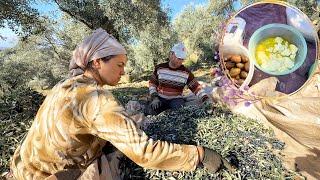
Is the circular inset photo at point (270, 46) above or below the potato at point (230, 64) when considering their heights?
above

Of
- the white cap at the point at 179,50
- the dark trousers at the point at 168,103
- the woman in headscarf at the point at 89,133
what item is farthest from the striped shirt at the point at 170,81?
the woman in headscarf at the point at 89,133

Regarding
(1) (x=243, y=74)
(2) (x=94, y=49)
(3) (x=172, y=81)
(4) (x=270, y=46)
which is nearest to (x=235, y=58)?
(1) (x=243, y=74)

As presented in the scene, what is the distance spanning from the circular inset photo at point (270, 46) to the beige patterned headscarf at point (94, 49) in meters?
2.09

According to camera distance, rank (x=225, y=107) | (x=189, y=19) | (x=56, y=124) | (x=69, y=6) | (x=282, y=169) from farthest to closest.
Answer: (x=189, y=19) < (x=69, y=6) < (x=225, y=107) < (x=282, y=169) < (x=56, y=124)

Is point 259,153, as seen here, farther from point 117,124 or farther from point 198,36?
point 198,36

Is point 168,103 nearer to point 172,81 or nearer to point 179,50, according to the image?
point 172,81

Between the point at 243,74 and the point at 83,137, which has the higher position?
the point at 243,74

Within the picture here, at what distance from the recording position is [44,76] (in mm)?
29062

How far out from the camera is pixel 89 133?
286 centimetres

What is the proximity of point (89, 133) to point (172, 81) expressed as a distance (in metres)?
5.02

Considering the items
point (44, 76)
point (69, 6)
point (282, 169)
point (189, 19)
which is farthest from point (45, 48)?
point (282, 169)

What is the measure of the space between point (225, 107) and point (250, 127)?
1.05 meters

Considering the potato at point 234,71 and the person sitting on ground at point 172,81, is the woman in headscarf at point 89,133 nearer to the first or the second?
the potato at point 234,71

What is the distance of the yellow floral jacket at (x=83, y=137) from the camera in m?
2.68
